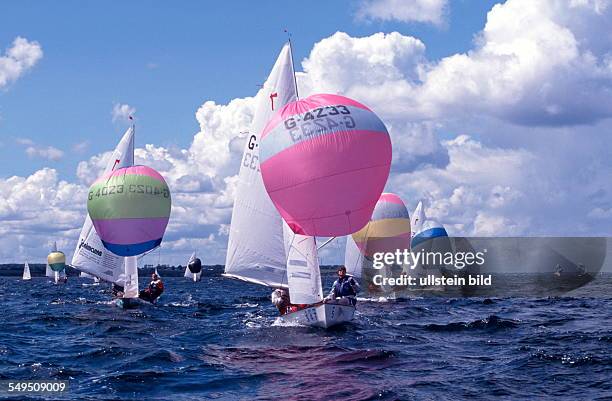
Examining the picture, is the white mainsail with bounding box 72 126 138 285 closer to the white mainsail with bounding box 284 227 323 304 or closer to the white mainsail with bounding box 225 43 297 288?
the white mainsail with bounding box 225 43 297 288

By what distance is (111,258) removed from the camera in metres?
37.9

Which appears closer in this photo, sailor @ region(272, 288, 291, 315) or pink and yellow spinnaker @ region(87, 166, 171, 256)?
sailor @ region(272, 288, 291, 315)

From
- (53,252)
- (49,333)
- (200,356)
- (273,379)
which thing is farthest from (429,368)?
(53,252)

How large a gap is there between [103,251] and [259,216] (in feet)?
46.6

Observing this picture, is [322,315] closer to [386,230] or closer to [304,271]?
[304,271]

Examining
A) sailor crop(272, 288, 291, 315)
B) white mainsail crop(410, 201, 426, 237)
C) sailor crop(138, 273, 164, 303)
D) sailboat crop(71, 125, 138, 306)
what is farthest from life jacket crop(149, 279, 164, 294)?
white mainsail crop(410, 201, 426, 237)

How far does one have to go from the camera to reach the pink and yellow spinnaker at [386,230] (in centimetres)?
4778

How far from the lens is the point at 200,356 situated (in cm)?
1948

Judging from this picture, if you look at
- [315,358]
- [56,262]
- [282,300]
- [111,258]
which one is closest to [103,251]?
[111,258]

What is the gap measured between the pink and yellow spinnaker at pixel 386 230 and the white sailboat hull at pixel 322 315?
2235 cm

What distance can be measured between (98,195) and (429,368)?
2338cm

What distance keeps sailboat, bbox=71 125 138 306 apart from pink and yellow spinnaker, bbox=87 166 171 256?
1.53m

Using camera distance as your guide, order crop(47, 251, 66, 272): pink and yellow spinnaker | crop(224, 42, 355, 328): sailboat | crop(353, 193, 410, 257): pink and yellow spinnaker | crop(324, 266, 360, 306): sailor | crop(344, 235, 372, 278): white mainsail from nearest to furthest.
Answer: crop(324, 266, 360, 306): sailor < crop(224, 42, 355, 328): sailboat < crop(353, 193, 410, 257): pink and yellow spinnaker < crop(344, 235, 372, 278): white mainsail < crop(47, 251, 66, 272): pink and yellow spinnaker

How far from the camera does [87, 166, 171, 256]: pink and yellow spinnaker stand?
116 ft
